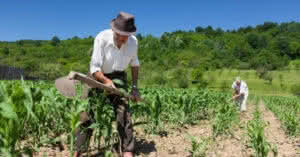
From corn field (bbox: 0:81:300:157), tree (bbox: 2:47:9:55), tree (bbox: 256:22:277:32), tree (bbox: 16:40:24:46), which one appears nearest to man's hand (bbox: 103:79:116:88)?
corn field (bbox: 0:81:300:157)

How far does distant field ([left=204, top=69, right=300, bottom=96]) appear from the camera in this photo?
46938mm

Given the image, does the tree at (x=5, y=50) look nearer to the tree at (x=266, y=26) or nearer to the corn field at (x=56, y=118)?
the corn field at (x=56, y=118)

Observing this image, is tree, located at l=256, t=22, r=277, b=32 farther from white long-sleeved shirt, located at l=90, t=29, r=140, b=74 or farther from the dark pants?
the dark pants

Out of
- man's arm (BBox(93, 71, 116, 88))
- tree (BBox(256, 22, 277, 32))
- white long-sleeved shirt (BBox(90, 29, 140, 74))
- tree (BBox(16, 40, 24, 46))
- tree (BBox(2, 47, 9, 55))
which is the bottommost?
man's arm (BBox(93, 71, 116, 88))

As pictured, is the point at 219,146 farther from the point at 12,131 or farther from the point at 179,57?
the point at 179,57

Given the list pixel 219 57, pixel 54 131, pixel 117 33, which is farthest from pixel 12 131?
pixel 219 57

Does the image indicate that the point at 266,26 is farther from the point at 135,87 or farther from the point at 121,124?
the point at 121,124

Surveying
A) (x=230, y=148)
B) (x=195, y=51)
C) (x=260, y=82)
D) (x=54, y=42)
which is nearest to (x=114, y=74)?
(x=230, y=148)

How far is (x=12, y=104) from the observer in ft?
7.15

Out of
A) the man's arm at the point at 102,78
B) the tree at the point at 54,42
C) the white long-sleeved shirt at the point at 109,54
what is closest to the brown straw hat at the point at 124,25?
the white long-sleeved shirt at the point at 109,54

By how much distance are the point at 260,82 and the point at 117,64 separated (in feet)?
176

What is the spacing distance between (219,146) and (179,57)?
2837 inches

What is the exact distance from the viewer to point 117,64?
11.5ft

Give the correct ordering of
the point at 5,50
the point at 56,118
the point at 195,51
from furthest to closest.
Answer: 1. the point at 195,51
2. the point at 5,50
3. the point at 56,118
